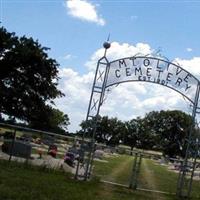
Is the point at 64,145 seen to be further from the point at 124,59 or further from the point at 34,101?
the point at 34,101

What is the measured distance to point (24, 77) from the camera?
196 feet

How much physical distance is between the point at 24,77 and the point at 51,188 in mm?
46200

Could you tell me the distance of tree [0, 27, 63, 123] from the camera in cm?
5844

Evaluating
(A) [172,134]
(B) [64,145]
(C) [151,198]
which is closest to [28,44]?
(B) [64,145]

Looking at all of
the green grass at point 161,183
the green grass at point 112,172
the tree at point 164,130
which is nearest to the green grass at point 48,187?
the green grass at point 161,183

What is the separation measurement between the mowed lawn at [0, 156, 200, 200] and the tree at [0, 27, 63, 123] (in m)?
39.5

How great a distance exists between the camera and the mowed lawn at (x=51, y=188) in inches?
491

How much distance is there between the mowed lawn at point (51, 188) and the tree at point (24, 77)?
39502 mm

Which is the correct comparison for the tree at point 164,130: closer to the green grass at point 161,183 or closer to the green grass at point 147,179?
the green grass at point 147,179

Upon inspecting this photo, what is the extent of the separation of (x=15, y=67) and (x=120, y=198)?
149 ft

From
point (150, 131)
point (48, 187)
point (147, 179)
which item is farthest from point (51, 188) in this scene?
point (150, 131)

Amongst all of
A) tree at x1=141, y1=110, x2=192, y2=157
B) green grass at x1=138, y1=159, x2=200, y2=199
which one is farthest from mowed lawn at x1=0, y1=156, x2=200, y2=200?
tree at x1=141, y1=110, x2=192, y2=157

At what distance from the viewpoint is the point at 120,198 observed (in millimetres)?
15305

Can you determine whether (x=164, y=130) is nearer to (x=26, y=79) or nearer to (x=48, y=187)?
(x=26, y=79)
